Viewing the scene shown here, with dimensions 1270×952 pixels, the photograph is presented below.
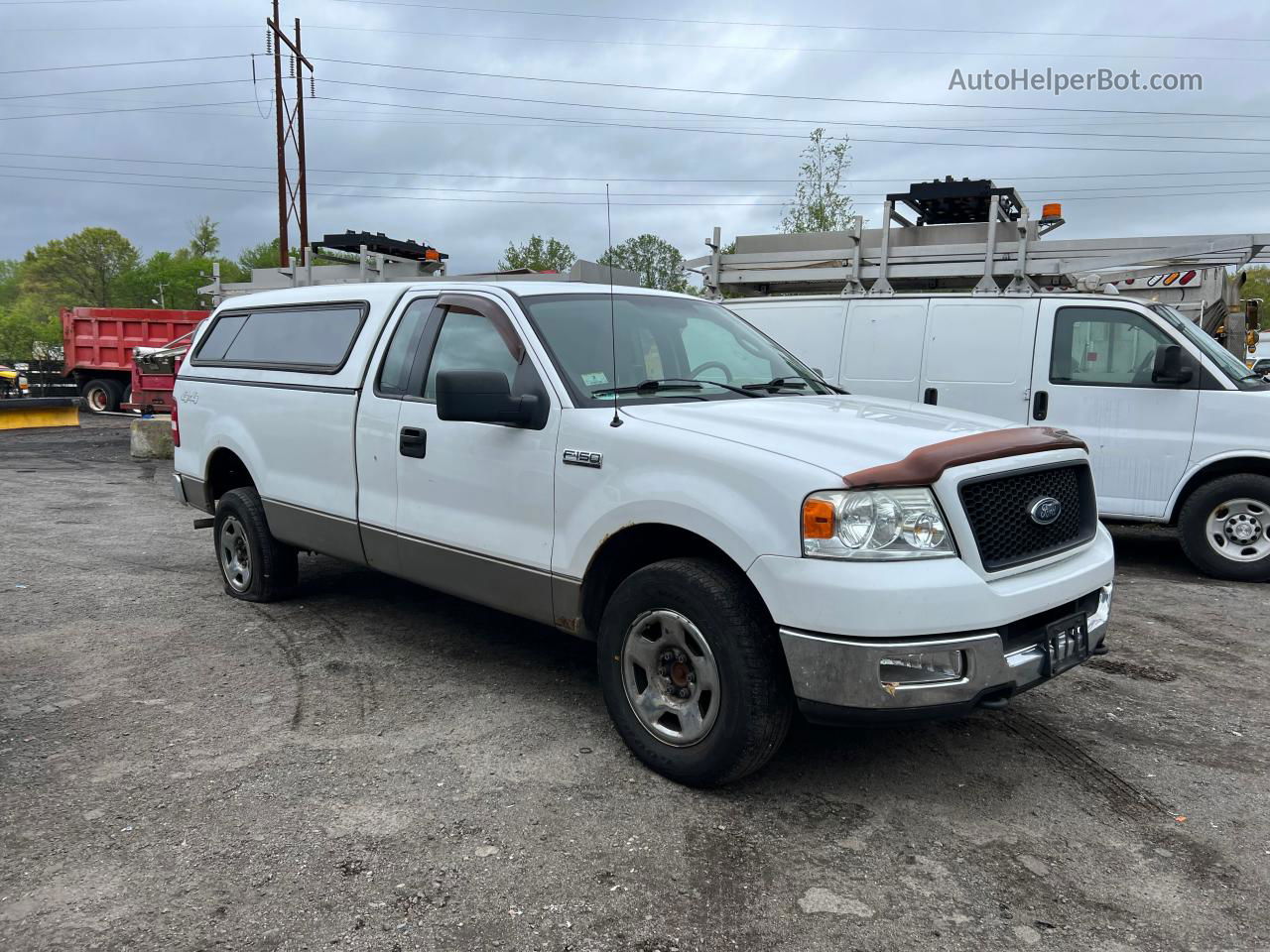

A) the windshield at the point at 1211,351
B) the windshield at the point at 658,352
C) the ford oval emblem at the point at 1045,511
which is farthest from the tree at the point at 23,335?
the ford oval emblem at the point at 1045,511

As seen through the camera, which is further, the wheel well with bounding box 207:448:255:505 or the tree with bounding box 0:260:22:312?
the tree with bounding box 0:260:22:312

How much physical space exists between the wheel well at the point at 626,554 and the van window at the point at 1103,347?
4847mm

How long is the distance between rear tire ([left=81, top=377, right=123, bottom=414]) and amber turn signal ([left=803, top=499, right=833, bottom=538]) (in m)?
24.1

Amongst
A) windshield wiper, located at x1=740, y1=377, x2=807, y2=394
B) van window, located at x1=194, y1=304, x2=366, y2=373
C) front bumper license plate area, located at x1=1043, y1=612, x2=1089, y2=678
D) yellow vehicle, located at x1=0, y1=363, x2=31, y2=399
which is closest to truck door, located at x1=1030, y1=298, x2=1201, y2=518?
windshield wiper, located at x1=740, y1=377, x2=807, y2=394

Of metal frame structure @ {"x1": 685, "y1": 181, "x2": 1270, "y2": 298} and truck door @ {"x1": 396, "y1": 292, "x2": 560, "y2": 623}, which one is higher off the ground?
metal frame structure @ {"x1": 685, "y1": 181, "x2": 1270, "y2": 298}

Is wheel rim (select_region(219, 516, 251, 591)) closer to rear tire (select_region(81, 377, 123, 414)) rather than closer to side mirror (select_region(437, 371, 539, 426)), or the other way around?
side mirror (select_region(437, 371, 539, 426))

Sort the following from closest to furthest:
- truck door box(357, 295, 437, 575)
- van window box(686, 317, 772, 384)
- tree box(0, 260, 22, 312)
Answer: van window box(686, 317, 772, 384) < truck door box(357, 295, 437, 575) < tree box(0, 260, 22, 312)

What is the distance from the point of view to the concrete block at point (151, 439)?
47.5 feet

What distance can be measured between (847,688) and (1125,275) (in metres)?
6.94

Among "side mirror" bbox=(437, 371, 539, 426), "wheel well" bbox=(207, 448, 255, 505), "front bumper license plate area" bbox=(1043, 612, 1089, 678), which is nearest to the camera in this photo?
"front bumper license plate area" bbox=(1043, 612, 1089, 678)

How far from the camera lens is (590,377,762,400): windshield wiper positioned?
13.1 ft

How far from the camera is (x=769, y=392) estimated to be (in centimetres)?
433

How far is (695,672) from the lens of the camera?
346cm

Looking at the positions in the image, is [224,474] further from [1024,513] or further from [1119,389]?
[1119,389]
